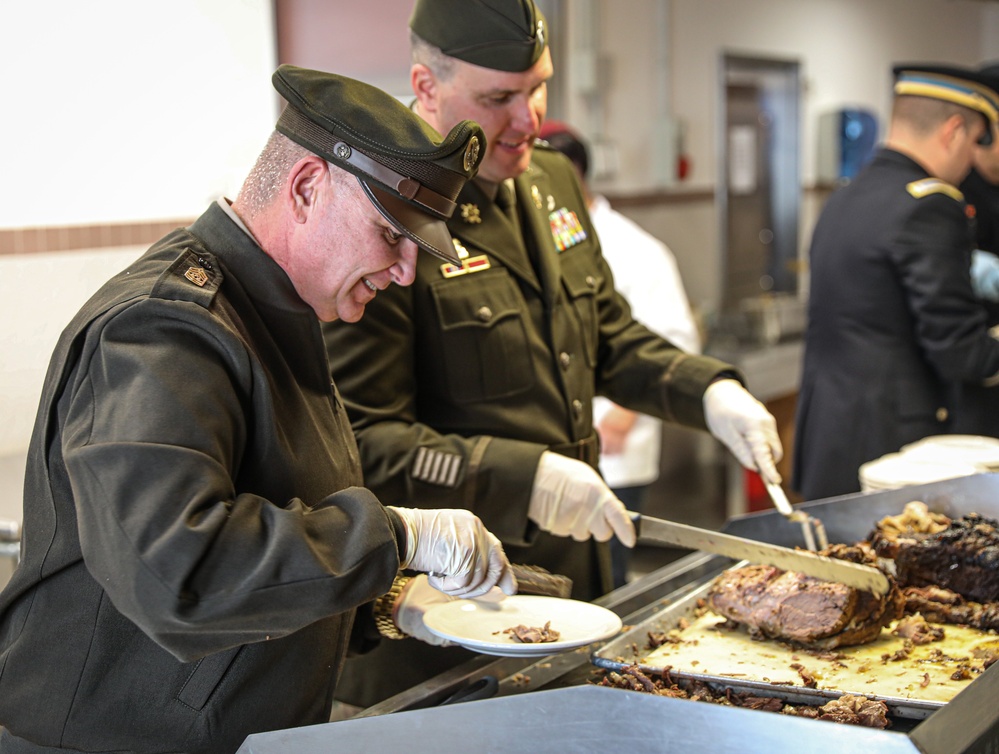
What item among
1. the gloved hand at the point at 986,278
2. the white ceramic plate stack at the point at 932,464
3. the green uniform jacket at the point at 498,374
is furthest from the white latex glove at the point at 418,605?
the gloved hand at the point at 986,278

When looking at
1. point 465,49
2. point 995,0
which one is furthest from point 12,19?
point 995,0

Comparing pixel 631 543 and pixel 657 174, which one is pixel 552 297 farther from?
pixel 657 174

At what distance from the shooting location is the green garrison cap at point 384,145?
134cm

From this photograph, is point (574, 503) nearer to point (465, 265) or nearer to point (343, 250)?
point (465, 265)

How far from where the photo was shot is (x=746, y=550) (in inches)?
71.8

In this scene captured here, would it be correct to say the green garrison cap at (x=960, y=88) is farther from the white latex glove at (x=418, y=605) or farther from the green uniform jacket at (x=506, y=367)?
the white latex glove at (x=418, y=605)

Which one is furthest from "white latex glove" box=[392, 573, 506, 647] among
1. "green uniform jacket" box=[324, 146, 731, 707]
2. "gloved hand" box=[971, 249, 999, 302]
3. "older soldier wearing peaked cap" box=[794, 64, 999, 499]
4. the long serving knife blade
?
"gloved hand" box=[971, 249, 999, 302]

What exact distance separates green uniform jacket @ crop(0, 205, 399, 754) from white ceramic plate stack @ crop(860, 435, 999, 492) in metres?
1.43

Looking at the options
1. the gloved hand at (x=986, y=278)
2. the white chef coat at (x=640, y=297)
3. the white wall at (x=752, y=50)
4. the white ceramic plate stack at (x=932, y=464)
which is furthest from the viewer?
the white wall at (x=752, y=50)

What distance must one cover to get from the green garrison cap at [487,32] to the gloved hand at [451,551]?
0.90m

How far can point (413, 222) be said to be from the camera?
1.39m

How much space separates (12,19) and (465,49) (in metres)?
1.26

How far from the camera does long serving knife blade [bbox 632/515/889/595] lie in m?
1.79

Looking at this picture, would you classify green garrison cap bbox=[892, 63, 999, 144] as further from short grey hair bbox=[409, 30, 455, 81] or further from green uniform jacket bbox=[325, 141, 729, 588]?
short grey hair bbox=[409, 30, 455, 81]
